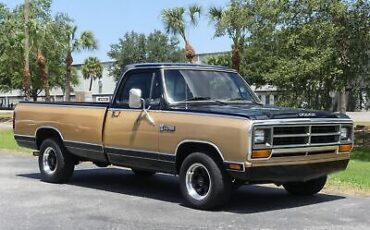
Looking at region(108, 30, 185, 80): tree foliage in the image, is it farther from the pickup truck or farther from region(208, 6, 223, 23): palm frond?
the pickup truck

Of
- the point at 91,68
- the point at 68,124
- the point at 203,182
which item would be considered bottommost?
the point at 203,182

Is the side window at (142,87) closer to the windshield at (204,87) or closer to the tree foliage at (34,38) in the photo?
the windshield at (204,87)

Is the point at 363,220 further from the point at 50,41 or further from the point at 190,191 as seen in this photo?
the point at 50,41

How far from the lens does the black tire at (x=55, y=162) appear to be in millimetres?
10867

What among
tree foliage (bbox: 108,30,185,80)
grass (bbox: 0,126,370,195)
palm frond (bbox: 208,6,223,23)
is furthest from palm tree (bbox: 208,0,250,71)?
tree foliage (bbox: 108,30,185,80)

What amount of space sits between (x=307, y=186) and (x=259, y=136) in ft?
6.95

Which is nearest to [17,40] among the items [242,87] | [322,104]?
[322,104]

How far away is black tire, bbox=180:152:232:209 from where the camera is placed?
26.7ft

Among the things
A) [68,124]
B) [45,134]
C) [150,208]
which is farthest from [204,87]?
[45,134]

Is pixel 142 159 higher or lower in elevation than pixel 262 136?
lower

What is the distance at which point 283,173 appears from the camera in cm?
806

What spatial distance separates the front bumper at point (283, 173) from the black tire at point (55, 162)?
3938 mm

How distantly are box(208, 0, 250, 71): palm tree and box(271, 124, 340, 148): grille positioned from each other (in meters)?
13.8

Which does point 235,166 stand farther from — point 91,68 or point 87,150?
point 91,68
